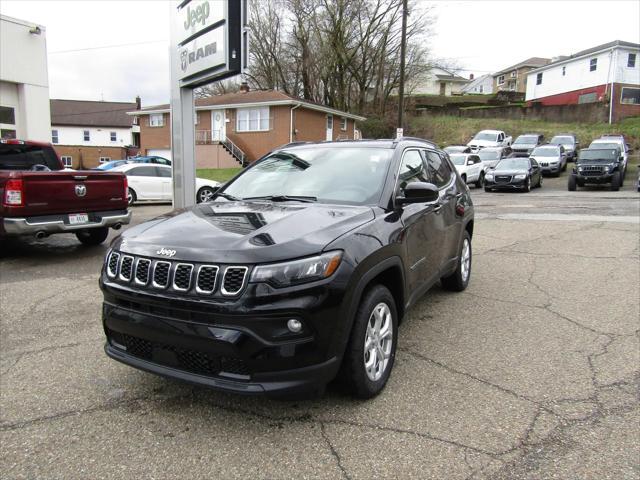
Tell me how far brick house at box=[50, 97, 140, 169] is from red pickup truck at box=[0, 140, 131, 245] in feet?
164

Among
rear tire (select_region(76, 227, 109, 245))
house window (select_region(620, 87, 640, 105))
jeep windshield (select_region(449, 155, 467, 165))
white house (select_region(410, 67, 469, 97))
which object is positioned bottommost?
rear tire (select_region(76, 227, 109, 245))

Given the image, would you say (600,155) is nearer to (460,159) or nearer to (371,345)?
(460,159)

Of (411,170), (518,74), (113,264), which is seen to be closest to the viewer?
(113,264)

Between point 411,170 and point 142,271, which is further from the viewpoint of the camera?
point 411,170

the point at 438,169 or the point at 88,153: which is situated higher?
the point at 88,153

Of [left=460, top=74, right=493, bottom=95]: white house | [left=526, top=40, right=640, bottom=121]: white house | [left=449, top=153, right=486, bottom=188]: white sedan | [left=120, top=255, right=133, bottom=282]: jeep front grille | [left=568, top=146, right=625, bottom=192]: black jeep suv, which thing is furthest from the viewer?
[left=460, top=74, right=493, bottom=95]: white house

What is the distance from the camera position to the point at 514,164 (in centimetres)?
2181

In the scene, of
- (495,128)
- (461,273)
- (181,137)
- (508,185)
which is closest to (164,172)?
(181,137)

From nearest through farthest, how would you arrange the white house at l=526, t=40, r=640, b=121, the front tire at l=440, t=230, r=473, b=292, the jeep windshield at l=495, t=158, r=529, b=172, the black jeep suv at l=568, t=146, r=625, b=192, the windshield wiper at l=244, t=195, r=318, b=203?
the windshield wiper at l=244, t=195, r=318, b=203
the front tire at l=440, t=230, r=473, b=292
the black jeep suv at l=568, t=146, r=625, b=192
the jeep windshield at l=495, t=158, r=529, b=172
the white house at l=526, t=40, r=640, b=121

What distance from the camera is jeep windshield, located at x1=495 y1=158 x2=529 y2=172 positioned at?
843 inches

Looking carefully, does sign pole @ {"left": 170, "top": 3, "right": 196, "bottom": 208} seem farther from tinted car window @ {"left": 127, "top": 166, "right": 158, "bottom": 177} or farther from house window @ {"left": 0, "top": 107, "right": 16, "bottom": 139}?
house window @ {"left": 0, "top": 107, "right": 16, "bottom": 139}

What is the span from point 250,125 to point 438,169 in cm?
3118

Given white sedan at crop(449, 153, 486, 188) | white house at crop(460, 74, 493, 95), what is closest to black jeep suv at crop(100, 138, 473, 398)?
white sedan at crop(449, 153, 486, 188)

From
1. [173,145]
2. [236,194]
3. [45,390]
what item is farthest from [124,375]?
[173,145]
